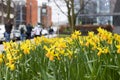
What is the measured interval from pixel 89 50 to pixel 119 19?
2327 cm

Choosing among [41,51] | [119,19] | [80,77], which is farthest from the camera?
[119,19]

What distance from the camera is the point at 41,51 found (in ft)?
17.4

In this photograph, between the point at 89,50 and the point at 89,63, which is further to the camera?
the point at 89,50

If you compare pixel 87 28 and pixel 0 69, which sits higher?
pixel 0 69

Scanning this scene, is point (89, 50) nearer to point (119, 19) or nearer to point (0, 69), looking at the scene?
point (0, 69)

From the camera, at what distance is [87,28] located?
45156 mm

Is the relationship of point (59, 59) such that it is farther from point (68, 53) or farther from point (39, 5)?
point (39, 5)

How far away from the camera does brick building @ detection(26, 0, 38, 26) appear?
101250 mm

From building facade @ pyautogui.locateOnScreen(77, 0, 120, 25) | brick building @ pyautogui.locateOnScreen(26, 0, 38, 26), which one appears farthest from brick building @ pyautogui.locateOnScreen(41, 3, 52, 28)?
building facade @ pyautogui.locateOnScreen(77, 0, 120, 25)

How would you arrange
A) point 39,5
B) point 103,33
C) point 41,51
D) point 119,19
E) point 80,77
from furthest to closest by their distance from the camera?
1. point 39,5
2. point 119,19
3. point 41,51
4. point 103,33
5. point 80,77

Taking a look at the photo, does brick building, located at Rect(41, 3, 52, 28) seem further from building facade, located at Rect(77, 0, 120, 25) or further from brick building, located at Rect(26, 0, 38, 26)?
building facade, located at Rect(77, 0, 120, 25)

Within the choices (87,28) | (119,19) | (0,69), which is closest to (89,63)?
(0,69)

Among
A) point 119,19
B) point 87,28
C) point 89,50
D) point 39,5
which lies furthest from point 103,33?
point 39,5

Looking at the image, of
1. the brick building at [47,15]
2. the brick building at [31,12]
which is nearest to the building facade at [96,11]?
the brick building at [47,15]
